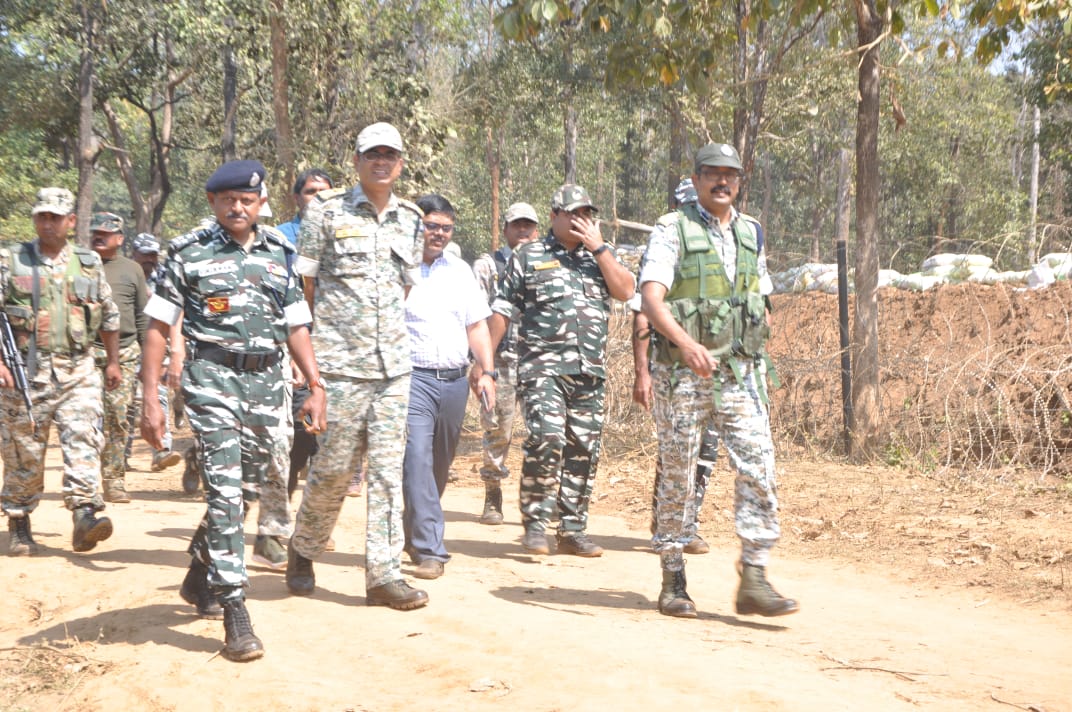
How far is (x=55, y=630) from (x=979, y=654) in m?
4.20

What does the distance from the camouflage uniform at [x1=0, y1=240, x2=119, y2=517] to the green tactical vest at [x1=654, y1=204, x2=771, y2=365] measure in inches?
143

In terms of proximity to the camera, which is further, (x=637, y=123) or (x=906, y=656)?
(x=637, y=123)

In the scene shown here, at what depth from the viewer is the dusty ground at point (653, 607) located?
14.4 ft

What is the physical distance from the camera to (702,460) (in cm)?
713

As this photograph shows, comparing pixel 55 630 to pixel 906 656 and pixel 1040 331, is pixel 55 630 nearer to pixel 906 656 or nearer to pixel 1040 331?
pixel 906 656

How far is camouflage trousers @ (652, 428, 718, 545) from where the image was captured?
17.8ft

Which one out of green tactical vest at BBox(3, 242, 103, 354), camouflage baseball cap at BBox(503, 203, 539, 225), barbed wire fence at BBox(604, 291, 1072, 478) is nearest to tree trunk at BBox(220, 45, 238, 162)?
barbed wire fence at BBox(604, 291, 1072, 478)

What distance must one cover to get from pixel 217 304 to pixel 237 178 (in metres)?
0.54

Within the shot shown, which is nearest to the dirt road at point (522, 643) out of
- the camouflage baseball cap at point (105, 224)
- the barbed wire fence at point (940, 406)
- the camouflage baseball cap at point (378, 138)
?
the camouflage baseball cap at point (378, 138)

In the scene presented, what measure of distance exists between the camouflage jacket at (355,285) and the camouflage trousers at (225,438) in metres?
0.41

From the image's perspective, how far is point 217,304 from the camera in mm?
4859

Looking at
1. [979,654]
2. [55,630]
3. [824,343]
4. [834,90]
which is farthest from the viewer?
[834,90]

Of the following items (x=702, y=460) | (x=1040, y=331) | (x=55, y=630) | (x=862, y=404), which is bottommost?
(x=55, y=630)

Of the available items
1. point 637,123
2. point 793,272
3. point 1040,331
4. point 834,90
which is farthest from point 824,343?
point 637,123
